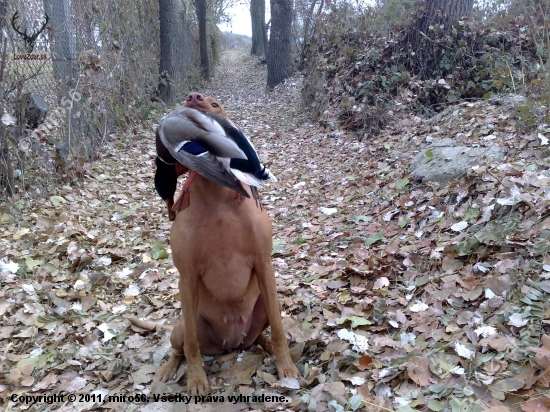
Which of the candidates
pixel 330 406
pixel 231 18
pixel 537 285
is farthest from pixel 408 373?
pixel 231 18

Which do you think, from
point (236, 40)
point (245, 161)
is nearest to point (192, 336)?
point (245, 161)

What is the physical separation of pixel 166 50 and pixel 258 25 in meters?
14.6

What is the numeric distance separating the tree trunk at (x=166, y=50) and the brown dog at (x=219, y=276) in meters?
9.78

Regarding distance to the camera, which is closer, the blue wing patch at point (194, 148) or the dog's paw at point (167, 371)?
the blue wing patch at point (194, 148)

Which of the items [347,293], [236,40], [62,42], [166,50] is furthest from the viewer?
[236,40]

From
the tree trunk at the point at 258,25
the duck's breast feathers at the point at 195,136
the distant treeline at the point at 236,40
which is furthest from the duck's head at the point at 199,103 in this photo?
the distant treeline at the point at 236,40

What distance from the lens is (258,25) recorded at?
25.0 m

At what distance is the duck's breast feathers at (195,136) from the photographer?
6.64 ft

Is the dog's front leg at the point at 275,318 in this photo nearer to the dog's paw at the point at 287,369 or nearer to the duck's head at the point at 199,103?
the dog's paw at the point at 287,369

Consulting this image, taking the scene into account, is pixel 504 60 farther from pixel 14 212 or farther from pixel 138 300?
pixel 14 212

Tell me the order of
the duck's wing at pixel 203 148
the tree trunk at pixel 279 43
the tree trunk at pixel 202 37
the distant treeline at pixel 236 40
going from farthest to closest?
the distant treeline at pixel 236 40, the tree trunk at pixel 202 37, the tree trunk at pixel 279 43, the duck's wing at pixel 203 148

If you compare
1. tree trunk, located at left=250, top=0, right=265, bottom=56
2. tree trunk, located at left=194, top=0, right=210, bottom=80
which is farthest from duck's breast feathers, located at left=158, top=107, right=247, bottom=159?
tree trunk, located at left=250, top=0, right=265, bottom=56

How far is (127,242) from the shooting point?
16.4ft

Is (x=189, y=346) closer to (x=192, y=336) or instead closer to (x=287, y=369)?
(x=192, y=336)
